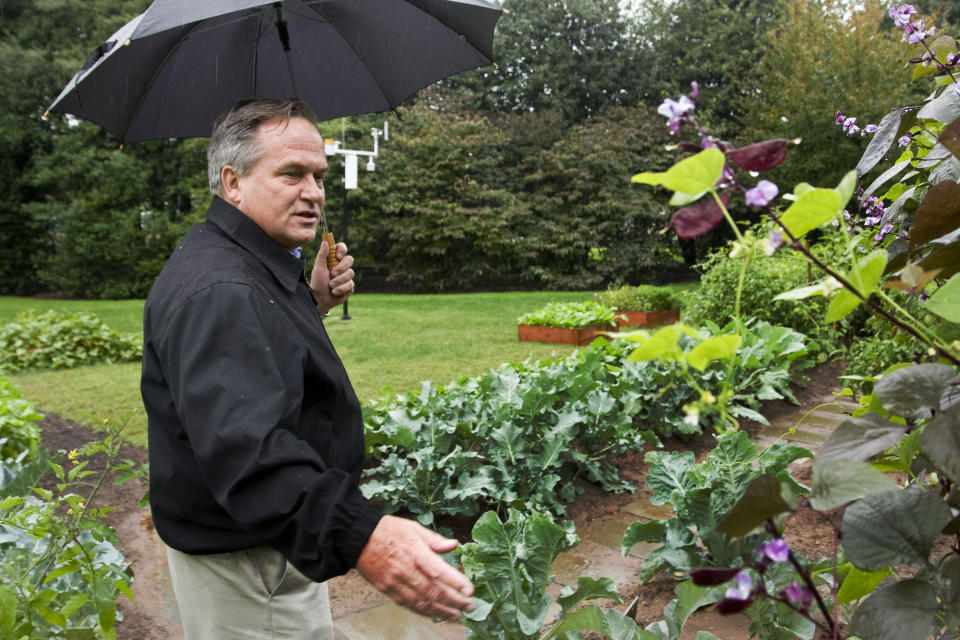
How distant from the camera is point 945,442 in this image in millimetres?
640

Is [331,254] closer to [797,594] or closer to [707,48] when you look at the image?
[797,594]

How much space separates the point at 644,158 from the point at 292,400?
73.6 ft

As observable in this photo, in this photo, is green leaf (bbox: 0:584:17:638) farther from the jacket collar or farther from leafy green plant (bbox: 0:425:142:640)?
the jacket collar

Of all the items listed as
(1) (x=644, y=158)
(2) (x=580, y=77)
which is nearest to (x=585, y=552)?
(1) (x=644, y=158)

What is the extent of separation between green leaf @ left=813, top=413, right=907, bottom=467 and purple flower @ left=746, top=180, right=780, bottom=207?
0.72ft

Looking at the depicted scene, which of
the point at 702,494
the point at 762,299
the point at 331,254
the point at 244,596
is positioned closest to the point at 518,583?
the point at 702,494

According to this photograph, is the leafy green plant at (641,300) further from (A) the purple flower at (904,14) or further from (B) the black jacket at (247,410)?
(A) the purple flower at (904,14)

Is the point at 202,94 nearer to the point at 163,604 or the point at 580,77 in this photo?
the point at 163,604

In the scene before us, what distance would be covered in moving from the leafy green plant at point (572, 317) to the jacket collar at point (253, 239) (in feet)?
24.6

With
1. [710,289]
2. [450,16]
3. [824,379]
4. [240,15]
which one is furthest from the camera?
[710,289]

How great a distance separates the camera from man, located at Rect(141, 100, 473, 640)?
115cm

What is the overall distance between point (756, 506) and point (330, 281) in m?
1.90

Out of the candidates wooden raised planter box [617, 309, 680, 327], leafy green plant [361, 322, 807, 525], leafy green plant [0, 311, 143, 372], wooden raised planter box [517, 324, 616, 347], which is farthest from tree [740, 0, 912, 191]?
leafy green plant [0, 311, 143, 372]

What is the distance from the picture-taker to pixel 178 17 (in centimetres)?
184
